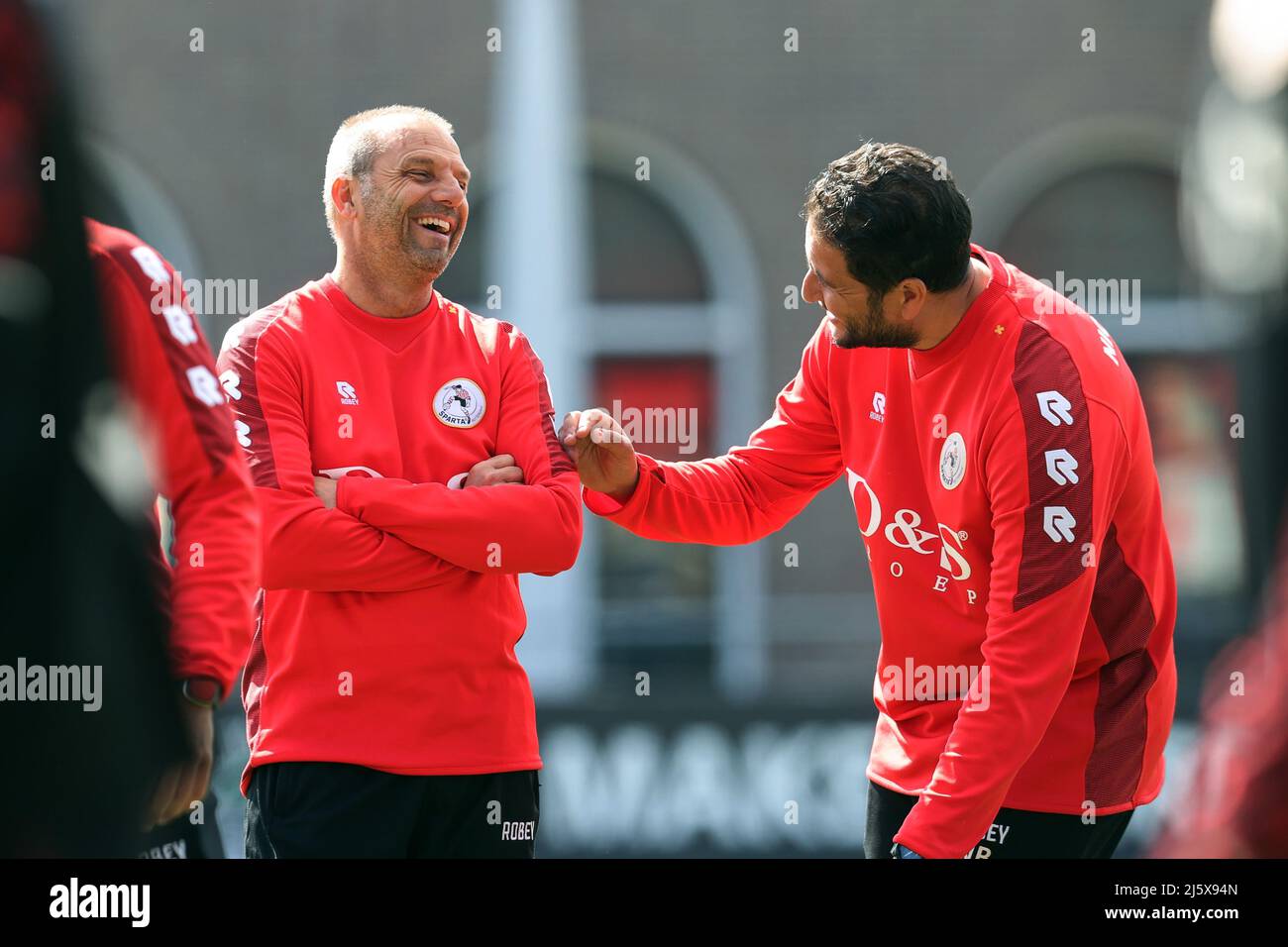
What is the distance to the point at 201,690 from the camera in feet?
10.0

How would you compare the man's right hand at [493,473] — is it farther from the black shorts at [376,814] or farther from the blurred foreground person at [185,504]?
the black shorts at [376,814]

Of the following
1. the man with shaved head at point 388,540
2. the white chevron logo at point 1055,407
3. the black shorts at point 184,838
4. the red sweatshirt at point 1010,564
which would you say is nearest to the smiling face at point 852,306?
the red sweatshirt at point 1010,564

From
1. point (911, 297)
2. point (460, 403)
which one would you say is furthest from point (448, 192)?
point (911, 297)

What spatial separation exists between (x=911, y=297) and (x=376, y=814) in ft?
5.22

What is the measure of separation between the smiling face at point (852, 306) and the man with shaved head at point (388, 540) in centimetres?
72

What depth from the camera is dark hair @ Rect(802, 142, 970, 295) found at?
3.24 m

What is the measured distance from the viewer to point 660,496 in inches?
148

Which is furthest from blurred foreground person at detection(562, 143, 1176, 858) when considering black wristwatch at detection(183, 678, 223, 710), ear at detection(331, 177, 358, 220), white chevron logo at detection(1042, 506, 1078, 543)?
black wristwatch at detection(183, 678, 223, 710)

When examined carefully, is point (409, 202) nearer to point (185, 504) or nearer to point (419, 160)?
point (419, 160)

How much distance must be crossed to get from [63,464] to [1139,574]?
222cm

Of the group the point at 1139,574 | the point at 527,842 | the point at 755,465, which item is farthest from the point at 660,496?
the point at 1139,574

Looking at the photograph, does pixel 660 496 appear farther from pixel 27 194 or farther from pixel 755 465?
pixel 27 194
